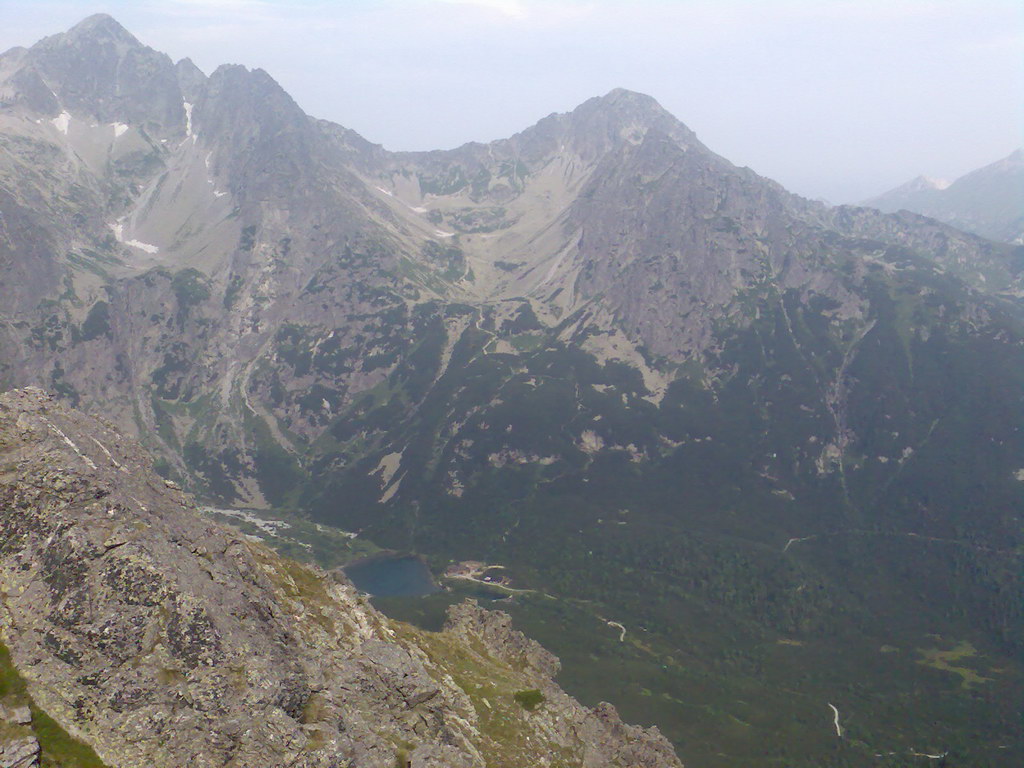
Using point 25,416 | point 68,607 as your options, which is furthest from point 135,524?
point 25,416

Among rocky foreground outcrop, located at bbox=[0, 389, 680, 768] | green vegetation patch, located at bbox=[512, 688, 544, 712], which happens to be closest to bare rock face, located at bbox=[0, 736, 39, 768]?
rocky foreground outcrop, located at bbox=[0, 389, 680, 768]

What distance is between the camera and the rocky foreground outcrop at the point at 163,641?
6438cm

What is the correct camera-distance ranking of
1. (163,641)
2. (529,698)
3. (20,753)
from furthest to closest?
(529,698), (163,641), (20,753)

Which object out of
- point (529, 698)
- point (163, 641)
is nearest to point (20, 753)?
point (163, 641)

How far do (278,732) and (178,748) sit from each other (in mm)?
9267

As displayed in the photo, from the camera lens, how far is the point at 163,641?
226ft

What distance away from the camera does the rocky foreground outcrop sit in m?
64.4

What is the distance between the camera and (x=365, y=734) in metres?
76.5

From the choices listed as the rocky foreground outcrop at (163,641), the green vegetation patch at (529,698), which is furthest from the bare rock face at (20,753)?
the green vegetation patch at (529,698)

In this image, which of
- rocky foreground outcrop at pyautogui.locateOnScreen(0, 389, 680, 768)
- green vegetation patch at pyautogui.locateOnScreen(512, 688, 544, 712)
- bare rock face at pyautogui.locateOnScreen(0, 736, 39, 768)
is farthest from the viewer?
green vegetation patch at pyautogui.locateOnScreen(512, 688, 544, 712)

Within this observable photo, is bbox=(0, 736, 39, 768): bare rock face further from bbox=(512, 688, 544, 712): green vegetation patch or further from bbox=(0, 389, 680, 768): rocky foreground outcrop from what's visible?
bbox=(512, 688, 544, 712): green vegetation patch

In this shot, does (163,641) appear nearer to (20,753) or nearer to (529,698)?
(20,753)

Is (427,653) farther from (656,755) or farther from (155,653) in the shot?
(155,653)

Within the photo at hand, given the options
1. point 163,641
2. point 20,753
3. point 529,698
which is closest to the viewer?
point 20,753
